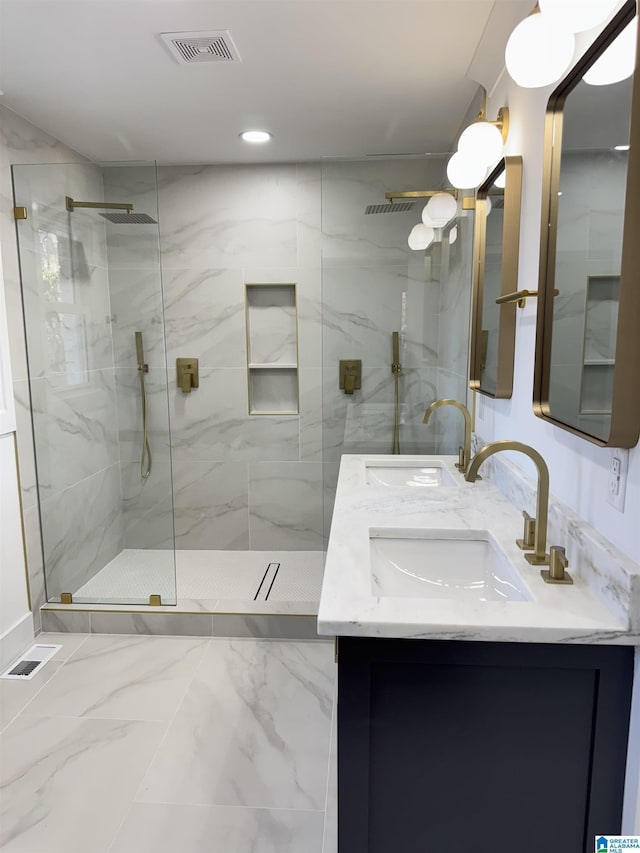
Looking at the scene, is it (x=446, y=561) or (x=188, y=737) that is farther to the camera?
(x=188, y=737)

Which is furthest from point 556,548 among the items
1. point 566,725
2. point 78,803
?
point 78,803

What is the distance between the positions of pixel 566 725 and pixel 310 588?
2.10m

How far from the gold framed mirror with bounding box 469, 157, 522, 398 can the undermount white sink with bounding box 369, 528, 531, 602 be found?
0.65 meters

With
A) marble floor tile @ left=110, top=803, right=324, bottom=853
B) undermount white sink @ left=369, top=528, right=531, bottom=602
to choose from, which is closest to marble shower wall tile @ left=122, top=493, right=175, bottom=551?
marble floor tile @ left=110, top=803, right=324, bottom=853

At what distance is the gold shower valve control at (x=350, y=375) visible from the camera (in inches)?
101

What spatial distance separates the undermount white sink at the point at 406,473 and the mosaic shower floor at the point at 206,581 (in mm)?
831

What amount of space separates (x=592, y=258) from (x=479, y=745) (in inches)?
40.6

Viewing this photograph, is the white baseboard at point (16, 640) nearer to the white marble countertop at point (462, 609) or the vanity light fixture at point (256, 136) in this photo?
the white marble countertop at point (462, 609)

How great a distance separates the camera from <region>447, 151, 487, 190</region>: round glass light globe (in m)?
1.97

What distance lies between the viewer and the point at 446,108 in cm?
264

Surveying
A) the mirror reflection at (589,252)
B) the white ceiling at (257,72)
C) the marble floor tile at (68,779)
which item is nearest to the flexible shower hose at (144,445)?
the marble floor tile at (68,779)

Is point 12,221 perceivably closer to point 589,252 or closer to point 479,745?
point 589,252

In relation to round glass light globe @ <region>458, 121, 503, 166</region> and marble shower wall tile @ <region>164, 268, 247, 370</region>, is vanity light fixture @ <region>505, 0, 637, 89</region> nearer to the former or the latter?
round glass light globe @ <region>458, 121, 503, 166</region>

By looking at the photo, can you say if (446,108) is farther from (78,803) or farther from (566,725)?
(78,803)
